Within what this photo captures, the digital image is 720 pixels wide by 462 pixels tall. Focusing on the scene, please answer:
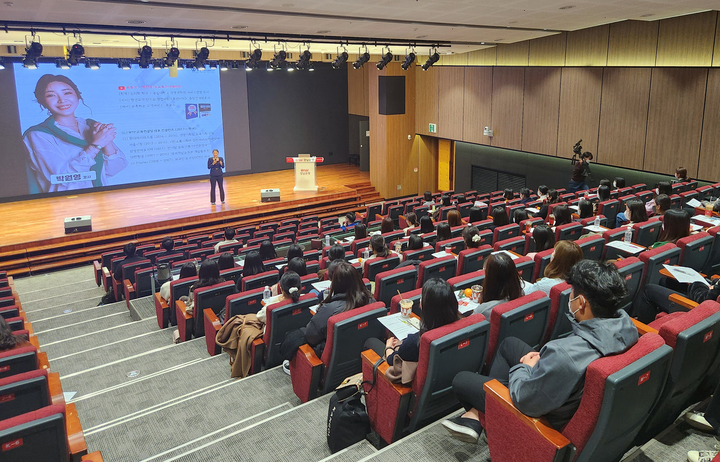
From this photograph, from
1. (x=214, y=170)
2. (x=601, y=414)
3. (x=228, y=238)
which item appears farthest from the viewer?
(x=214, y=170)

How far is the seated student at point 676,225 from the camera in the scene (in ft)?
16.2

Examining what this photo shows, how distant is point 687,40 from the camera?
31.1ft

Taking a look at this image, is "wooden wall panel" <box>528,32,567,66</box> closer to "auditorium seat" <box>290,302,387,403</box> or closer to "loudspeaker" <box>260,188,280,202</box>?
"loudspeaker" <box>260,188,280,202</box>

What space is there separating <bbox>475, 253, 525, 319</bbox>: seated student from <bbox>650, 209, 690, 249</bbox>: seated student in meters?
2.31

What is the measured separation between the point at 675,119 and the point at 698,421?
8.87m

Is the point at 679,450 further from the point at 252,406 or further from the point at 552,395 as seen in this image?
the point at 252,406

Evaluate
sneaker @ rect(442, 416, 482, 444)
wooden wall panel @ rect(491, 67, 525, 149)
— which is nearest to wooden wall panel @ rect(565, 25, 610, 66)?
wooden wall panel @ rect(491, 67, 525, 149)

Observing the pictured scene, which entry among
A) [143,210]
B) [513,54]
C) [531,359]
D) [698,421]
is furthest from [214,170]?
[698,421]

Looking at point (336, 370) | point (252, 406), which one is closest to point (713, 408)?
point (336, 370)

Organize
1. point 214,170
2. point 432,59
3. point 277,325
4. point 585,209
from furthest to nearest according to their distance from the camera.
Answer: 1. point 214,170
2. point 432,59
3. point 585,209
4. point 277,325

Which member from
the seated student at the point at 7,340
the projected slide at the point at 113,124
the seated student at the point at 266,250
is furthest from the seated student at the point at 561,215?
the projected slide at the point at 113,124

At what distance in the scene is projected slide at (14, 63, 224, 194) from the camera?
1366 centimetres

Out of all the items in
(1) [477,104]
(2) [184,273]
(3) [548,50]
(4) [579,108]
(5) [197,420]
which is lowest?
(5) [197,420]

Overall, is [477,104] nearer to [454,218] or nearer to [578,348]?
[454,218]
